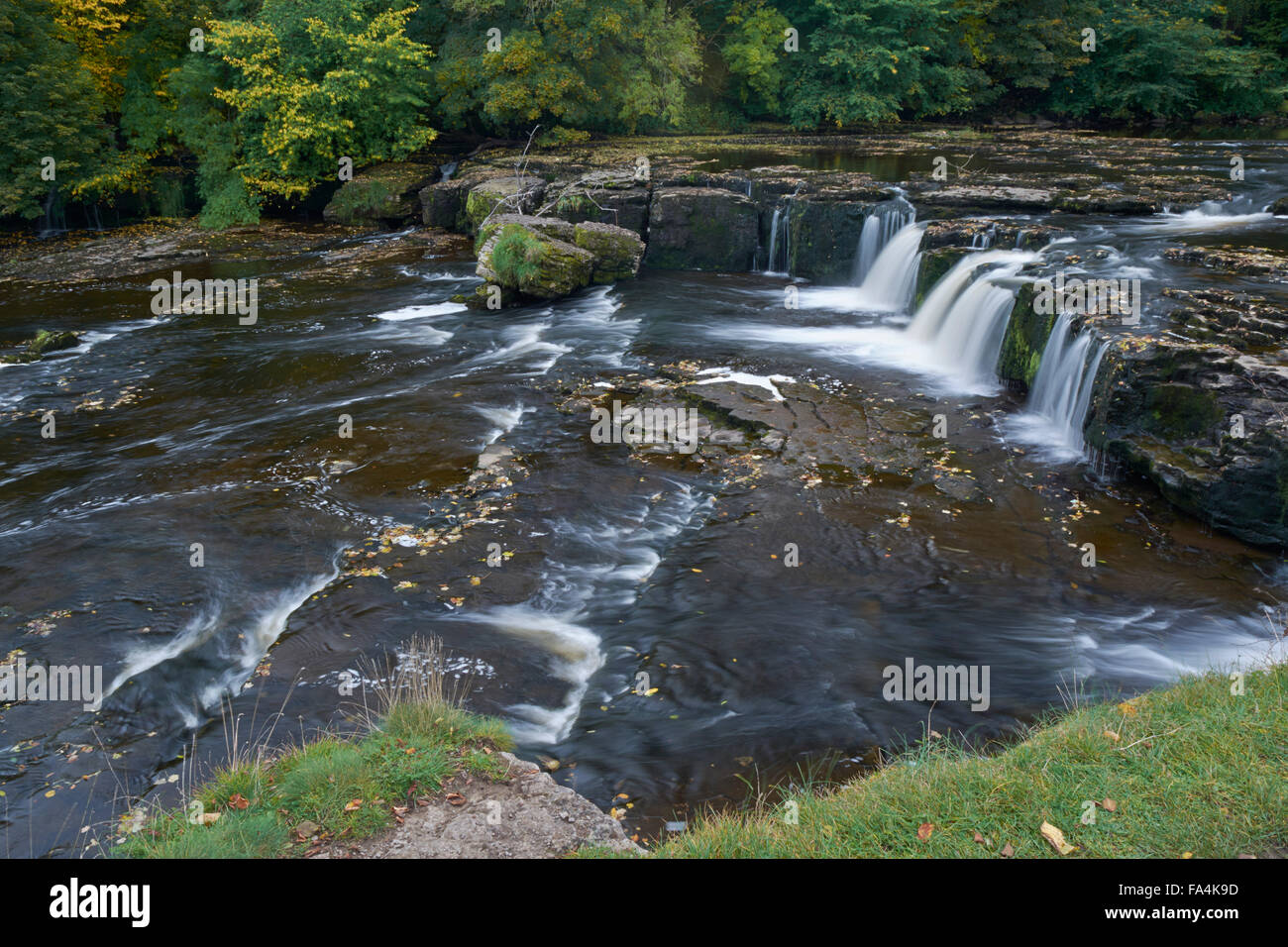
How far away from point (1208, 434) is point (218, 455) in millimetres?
11274

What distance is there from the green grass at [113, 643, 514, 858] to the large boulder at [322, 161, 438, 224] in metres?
22.4

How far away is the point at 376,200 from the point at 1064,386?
2065 centimetres

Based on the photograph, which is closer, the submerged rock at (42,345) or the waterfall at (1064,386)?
the waterfall at (1064,386)

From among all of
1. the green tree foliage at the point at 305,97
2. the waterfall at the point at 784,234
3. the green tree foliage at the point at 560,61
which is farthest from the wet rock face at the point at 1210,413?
the green tree foliage at the point at 305,97


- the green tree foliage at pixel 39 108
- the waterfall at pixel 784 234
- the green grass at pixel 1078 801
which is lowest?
the green grass at pixel 1078 801

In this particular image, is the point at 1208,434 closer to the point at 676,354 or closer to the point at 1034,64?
the point at 676,354

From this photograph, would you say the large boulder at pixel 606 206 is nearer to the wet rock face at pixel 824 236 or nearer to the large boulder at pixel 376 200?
the wet rock face at pixel 824 236

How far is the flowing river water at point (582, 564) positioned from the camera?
601cm

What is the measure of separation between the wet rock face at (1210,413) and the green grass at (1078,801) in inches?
166
